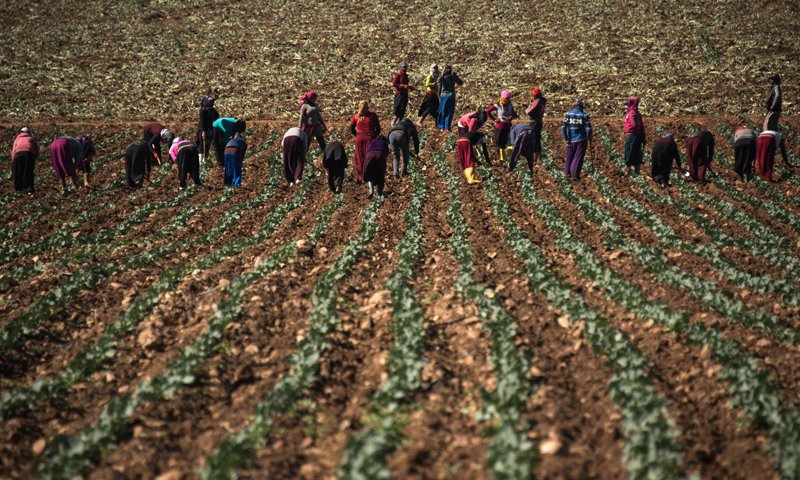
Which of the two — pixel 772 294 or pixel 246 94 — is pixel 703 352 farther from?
pixel 246 94

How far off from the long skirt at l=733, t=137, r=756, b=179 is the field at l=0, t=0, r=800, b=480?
33 centimetres

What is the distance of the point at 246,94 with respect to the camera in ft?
97.8

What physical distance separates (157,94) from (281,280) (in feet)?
76.4

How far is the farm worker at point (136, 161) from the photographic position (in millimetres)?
16734

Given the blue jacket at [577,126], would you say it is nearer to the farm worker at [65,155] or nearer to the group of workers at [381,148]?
the group of workers at [381,148]

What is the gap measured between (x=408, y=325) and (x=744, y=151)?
40.4 feet

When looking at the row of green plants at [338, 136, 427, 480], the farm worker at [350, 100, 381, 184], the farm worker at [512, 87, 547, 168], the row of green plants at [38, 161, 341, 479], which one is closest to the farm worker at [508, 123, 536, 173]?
the farm worker at [512, 87, 547, 168]

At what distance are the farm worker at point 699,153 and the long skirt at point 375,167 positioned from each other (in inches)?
294

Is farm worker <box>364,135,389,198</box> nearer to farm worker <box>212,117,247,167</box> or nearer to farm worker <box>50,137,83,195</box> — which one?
farm worker <box>212,117,247,167</box>

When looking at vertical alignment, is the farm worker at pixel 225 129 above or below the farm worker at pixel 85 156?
above

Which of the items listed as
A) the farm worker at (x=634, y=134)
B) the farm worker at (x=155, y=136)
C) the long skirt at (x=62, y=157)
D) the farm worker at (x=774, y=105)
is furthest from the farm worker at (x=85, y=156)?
the farm worker at (x=774, y=105)

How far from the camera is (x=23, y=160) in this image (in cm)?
1664

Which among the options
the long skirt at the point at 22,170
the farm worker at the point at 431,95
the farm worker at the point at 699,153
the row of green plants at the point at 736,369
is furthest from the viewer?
the farm worker at the point at 431,95

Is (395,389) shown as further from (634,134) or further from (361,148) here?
(634,134)
